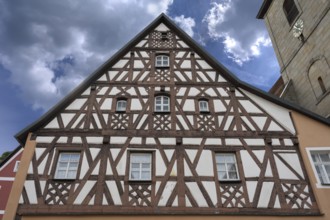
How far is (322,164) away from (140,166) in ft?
20.7

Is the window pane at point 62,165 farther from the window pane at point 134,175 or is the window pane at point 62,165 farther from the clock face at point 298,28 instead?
the clock face at point 298,28

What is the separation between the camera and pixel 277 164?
991 cm

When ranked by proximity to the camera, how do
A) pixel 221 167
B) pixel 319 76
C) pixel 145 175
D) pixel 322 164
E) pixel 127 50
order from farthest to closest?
pixel 319 76 < pixel 127 50 < pixel 322 164 < pixel 221 167 < pixel 145 175

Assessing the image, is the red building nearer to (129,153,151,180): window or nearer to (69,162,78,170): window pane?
(69,162,78,170): window pane

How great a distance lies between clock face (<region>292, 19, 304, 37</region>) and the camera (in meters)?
17.4

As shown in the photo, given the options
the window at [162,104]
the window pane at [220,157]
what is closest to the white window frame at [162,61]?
the window at [162,104]

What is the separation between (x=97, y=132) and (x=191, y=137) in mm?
3390

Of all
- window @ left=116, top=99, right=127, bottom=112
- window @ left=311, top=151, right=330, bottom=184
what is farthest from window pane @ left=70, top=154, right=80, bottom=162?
window @ left=311, top=151, right=330, bottom=184

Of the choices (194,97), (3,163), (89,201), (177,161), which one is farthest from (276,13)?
(3,163)

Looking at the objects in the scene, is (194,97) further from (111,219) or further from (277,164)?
(111,219)

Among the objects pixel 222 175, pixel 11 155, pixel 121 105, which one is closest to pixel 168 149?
pixel 222 175

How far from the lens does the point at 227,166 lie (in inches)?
392

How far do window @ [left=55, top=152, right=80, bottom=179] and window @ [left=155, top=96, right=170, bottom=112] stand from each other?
3.43 m

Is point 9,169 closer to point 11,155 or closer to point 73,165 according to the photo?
point 11,155
